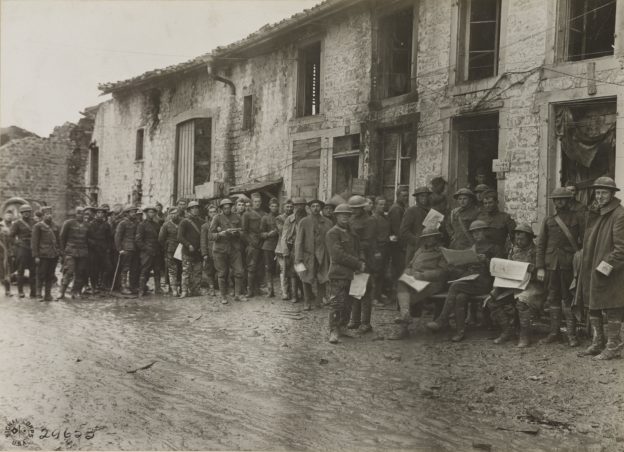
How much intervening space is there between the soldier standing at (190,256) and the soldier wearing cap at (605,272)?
8.02 metres

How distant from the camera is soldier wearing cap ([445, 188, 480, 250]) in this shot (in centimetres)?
895

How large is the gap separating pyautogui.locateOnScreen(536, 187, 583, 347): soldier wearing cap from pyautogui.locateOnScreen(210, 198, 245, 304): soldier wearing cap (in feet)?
19.7

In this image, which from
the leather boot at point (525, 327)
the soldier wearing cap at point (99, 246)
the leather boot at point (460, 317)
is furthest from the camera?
the soldier wearing cap at point (99, 246)

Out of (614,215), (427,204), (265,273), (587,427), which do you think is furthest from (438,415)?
(265,273)

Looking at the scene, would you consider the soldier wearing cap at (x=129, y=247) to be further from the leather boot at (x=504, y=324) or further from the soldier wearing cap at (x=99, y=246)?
the leather boot at (x=504, y=324)

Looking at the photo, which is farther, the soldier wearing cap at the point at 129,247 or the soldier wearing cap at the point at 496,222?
the soldier wearing cap at the point at 129,247

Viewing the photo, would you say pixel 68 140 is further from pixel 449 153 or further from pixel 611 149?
pixel 611 149

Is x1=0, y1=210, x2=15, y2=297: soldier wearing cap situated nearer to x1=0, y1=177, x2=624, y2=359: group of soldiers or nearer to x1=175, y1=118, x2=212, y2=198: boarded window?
x1=0, y1=177, x2=624, y2=359: group of soldiers

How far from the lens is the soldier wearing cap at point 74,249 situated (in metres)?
12.7

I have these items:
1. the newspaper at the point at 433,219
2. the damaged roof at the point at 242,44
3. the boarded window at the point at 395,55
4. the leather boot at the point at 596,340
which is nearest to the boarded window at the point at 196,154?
the damaged roof at the point at 242,44

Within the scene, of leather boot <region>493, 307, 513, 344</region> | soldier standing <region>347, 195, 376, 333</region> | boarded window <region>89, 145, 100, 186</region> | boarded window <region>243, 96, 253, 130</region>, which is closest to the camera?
leather boot <region>493, 307, 513, 344</region>

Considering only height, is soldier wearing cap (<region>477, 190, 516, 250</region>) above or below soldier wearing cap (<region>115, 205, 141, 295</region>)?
above

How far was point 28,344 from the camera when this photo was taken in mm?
8273

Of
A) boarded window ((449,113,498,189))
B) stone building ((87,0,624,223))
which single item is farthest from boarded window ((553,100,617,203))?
boarded window ((449,113,498,189))
